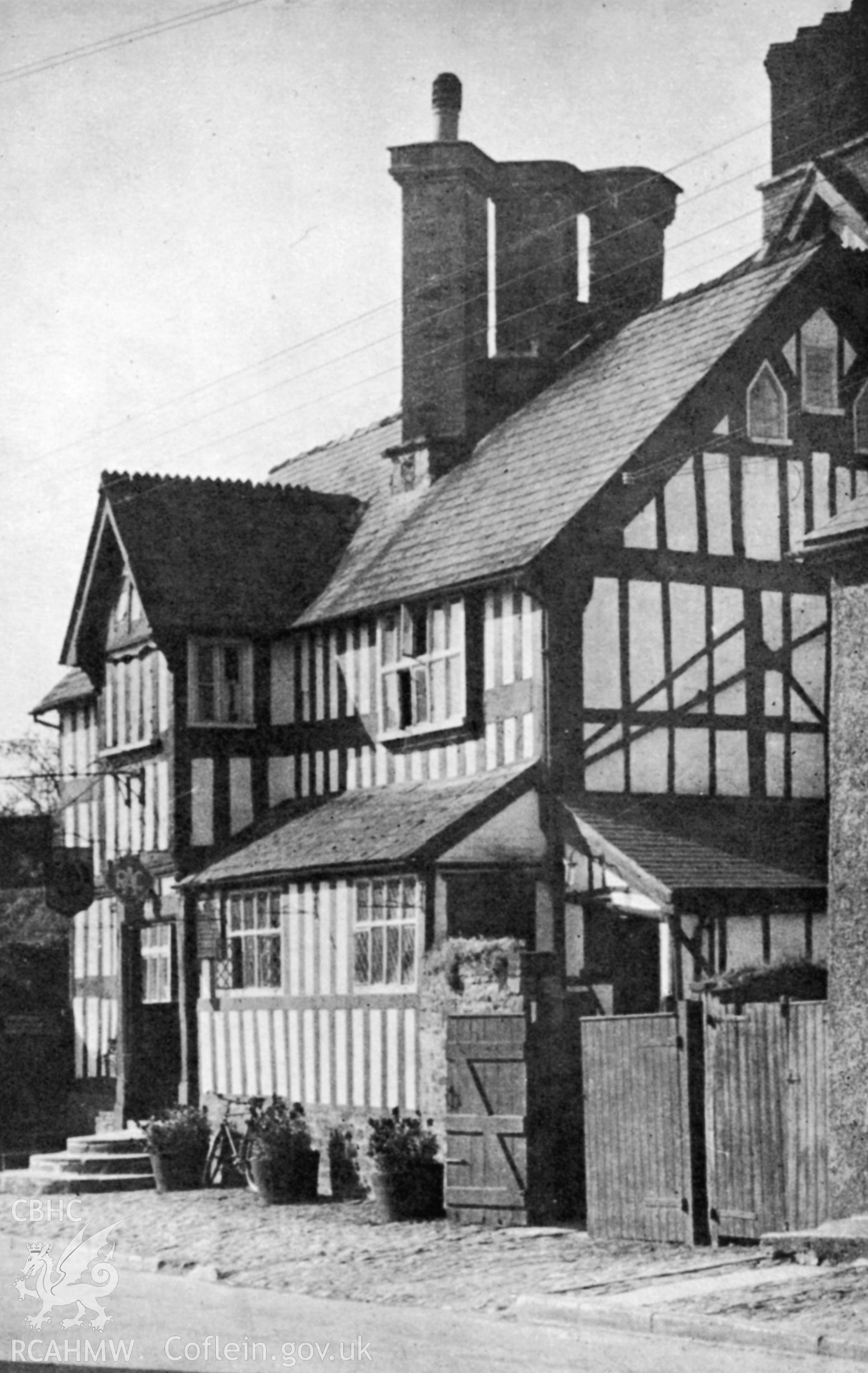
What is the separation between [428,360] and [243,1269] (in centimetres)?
1460

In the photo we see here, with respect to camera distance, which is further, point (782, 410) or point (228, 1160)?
point (782, 410)

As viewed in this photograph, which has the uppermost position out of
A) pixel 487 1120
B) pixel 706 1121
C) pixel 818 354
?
pixel 818 354

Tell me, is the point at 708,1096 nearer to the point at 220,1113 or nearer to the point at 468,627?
the point at 468,627

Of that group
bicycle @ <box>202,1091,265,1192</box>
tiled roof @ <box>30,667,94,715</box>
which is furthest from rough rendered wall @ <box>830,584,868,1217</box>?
tiled roof @ <box>30,667,94,715</box>

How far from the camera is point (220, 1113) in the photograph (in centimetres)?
2538

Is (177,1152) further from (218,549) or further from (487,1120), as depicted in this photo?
(218,549)

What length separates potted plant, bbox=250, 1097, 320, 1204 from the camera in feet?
70.1

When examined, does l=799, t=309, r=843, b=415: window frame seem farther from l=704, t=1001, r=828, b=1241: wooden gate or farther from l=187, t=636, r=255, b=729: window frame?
l=704, t=1001, r=828, b=1241: wooden gate

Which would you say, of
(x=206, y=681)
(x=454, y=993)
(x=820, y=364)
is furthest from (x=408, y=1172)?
(x=820, y=364)

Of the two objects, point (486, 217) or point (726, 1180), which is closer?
point (726, 1180)

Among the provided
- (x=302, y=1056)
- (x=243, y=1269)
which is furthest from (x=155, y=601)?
(x=243, y=1269)

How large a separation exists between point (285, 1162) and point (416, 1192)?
2758mm

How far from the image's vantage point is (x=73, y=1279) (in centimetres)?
1530

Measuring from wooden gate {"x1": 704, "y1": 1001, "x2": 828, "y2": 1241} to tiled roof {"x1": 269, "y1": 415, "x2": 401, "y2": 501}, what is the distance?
48.4 feet
